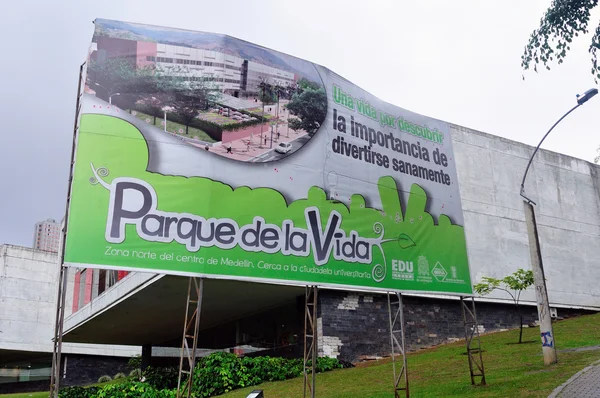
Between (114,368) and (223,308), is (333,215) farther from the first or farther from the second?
(114,368)

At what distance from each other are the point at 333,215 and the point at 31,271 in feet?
126

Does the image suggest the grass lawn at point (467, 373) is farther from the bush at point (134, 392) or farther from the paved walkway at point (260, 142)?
the paved walkway at point (260, 142)

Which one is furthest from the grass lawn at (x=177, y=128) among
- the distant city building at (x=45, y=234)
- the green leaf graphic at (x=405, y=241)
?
the distant city building at (x=45, y=234)

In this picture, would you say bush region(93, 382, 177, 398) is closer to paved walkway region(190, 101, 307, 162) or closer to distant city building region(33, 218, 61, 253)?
paved walkway region(190, 101, 307, 162)

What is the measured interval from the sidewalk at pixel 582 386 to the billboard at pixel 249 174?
3.60 m

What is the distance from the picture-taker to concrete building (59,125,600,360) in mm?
22953

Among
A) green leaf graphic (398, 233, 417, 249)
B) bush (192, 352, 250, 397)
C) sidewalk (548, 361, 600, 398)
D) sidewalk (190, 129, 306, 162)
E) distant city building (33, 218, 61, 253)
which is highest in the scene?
distant city building (33, 218, 61, 253)

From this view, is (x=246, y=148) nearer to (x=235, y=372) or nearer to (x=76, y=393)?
(x=235, y=372)

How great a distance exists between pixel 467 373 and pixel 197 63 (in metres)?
10.7

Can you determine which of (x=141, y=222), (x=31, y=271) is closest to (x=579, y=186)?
(x=141, y=222)

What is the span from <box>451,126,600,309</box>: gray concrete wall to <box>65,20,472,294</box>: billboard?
40.1 feet

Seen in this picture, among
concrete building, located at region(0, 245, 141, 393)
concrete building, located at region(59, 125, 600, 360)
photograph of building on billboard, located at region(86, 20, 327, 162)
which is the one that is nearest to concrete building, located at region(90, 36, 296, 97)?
photograph of building on billboard, located at region(86, 20, 327, 162)

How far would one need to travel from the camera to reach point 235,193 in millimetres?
14211

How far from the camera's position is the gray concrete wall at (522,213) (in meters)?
29.1
